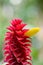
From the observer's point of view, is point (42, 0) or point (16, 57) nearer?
point (16, 57)

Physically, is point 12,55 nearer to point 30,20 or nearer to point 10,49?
point 10,49

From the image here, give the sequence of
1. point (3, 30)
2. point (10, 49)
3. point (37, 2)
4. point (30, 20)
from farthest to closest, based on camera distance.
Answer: point (37, 2), point (30, 20), point (3, 30), point (10, 49)

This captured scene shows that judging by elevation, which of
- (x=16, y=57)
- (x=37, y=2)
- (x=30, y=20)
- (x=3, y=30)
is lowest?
(x=16, y=57)

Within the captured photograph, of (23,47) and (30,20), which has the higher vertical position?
(30,20)

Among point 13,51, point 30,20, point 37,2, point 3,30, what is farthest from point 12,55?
point 37,2

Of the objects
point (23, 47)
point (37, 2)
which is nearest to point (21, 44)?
point (23, 47)

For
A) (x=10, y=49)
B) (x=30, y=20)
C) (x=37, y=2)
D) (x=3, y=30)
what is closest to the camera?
(x=10, y=49)
